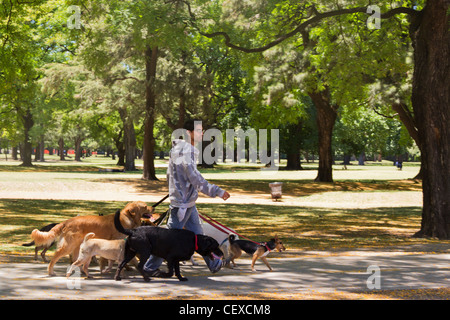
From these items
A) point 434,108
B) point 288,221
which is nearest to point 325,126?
point 288,221

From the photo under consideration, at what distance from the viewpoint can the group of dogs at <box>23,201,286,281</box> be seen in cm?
778

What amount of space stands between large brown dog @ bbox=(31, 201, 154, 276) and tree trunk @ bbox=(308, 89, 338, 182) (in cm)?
3080

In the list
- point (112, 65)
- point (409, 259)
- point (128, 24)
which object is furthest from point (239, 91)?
point (409, 259)

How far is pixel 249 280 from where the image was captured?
824 centimetres

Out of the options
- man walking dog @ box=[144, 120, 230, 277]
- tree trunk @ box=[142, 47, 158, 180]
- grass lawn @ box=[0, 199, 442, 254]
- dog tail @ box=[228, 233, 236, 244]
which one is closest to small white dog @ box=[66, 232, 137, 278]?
man walking dog @ box=[144, 120, 230, 277]

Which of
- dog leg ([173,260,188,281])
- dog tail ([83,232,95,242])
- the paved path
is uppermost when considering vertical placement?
dog tail ([83,232,95,242])

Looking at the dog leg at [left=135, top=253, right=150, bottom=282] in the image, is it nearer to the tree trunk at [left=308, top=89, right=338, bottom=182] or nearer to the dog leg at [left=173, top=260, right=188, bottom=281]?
the dog leg at [left=173, top=260, right=188, bottom=281]

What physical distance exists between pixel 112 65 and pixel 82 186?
8.85m

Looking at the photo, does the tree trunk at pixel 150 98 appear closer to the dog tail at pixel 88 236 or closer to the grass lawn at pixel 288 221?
the grass lawn at pixel 288 221

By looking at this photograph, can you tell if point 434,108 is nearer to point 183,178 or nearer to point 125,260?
point 183,178

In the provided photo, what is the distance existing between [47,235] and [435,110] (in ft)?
31.4

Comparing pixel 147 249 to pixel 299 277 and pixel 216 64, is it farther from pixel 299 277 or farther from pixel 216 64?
pixel 216 64

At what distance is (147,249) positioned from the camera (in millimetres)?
7742

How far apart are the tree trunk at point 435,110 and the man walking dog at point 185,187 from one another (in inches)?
294
